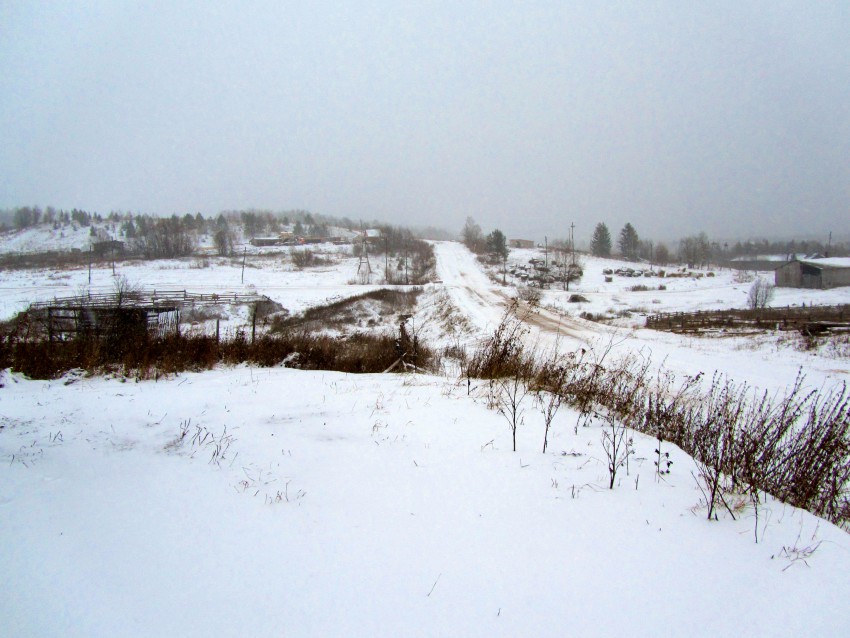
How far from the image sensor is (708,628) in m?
2.11

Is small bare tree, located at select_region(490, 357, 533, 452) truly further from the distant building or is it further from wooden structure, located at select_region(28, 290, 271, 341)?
the distant building

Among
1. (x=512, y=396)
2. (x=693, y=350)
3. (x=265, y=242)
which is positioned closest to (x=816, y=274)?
(x=693, y=350)

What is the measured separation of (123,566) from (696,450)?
5.75 m

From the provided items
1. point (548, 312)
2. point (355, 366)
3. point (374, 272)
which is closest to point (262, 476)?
point (355, 366)

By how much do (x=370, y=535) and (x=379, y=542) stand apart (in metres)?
0.10

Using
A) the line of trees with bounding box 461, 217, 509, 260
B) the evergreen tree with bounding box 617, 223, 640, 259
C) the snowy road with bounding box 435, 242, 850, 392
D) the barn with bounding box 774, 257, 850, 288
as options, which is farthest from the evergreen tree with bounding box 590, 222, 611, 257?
the snowy road with bounding box 435, 242, 850, 392

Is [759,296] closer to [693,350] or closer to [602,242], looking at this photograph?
[693,350]

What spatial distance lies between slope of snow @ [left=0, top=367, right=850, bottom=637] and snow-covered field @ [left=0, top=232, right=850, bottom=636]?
13mm

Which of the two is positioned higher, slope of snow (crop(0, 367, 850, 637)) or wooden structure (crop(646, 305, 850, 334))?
slope of snow (crop(0, 367, 850, 637))

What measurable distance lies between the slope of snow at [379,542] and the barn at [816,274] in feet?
227

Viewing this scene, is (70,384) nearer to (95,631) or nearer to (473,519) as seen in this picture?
(95,631)

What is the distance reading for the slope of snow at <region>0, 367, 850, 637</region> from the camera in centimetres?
217

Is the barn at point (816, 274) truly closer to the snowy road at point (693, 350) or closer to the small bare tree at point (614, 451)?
the snowy road at point (693, 350)

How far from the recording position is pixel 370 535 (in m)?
2.82
